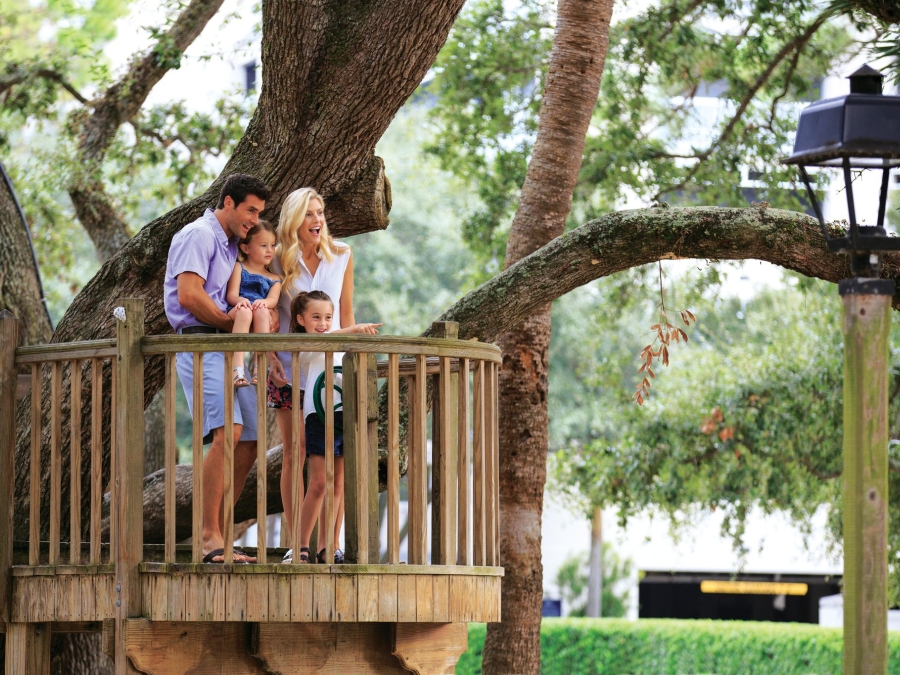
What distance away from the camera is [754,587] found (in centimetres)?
3334

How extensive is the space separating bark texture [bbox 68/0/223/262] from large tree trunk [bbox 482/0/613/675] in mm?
3711

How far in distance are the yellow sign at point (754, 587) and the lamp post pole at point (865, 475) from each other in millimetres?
29294

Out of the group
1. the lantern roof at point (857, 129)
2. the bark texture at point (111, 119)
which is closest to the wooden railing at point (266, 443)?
the lantern roof at point (857, 129)

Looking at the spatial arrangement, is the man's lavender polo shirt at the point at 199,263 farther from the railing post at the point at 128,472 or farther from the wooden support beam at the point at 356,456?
the wooden support beam at the point at 356,456

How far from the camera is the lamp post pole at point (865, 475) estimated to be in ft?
15.4

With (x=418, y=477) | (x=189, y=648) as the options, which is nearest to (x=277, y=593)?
(x=189, y=648)

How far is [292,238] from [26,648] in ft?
7.98

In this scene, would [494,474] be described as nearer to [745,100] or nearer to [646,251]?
[646,251]

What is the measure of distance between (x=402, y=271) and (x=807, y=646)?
1699 cm

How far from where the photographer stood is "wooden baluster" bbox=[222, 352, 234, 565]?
5.78 metres

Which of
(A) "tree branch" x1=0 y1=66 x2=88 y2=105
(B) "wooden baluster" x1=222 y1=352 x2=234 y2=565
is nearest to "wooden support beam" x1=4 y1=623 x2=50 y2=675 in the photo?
(B) "wooden baluster" x1=222 y1=352 x2=234 y2=565

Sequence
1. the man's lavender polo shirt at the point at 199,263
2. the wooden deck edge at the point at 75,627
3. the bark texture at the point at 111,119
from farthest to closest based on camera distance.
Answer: the bark texture at the point at 111,119
the wooden deck edge at the point at 75,627
the man's lavender polo shirt at the point at 199,263

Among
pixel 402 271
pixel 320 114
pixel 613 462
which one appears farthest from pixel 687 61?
pixel 402 271

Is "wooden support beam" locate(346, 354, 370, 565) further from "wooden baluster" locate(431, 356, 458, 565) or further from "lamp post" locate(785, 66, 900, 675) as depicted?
"lamp post" locate(785, 66, 900, 675)
